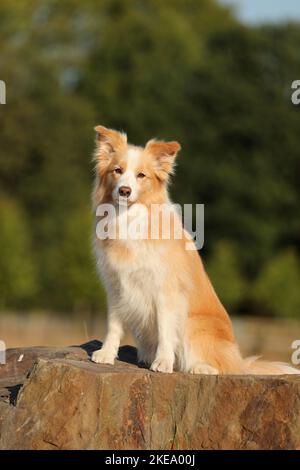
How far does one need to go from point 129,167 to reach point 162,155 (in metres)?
0.46

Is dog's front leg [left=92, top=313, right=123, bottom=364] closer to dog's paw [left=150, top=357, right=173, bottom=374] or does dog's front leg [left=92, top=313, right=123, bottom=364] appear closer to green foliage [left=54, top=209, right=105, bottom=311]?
dog's paw [left=150, top=357, right=173, bottom=374]

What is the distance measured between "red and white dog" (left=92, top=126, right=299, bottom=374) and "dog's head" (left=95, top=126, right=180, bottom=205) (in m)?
0.01

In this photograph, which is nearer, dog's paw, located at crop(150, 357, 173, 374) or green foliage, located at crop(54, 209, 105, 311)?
dog's paw, located at crop(150, 357, 173, 374)

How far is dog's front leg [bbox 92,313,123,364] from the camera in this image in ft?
30.9

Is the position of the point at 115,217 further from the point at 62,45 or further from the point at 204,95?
the point at 62,45

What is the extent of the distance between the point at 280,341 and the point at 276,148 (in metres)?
14.5

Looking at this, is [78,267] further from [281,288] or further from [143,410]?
[143,410]

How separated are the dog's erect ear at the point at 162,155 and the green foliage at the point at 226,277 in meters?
27.9

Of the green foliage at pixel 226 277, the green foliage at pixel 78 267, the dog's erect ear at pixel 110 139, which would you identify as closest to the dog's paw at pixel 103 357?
the dog's erect ear at pixel 110 139

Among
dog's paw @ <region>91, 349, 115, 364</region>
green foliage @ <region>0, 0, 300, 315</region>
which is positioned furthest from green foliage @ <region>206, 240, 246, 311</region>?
dog's paw @ <region>91, 349, 115, 364</region>

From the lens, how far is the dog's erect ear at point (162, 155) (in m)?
9.84

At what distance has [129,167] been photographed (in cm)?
964

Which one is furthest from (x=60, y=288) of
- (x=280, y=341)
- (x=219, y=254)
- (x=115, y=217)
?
(x=115, y=217)

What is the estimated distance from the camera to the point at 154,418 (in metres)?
8.57
